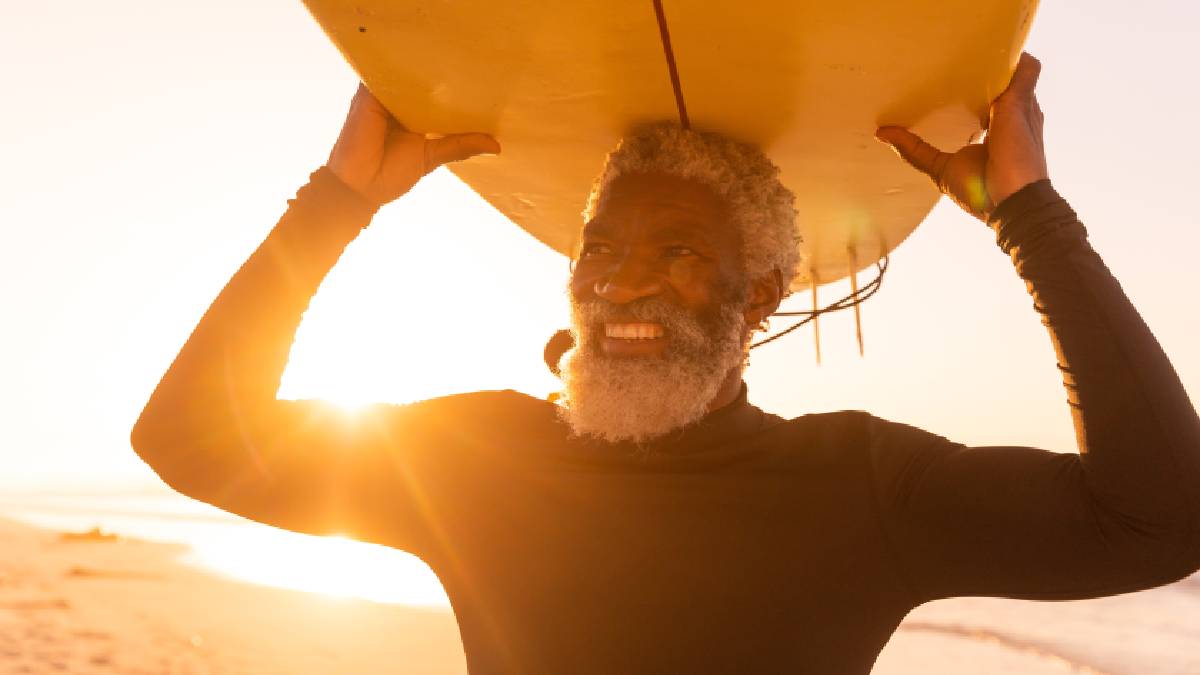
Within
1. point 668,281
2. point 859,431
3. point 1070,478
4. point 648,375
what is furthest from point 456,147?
point 1070,478

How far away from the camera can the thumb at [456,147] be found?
102 inches

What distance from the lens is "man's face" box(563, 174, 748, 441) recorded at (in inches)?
90.0

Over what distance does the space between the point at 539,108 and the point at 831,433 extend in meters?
1.17

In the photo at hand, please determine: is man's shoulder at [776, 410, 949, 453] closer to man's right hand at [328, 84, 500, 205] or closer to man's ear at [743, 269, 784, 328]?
man's ear at [743, 269, 784, 328]

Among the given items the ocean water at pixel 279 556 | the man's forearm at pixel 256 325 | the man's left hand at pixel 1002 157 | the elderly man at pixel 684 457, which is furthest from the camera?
the ocean water at pixel 279 556

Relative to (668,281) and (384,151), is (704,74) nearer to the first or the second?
(668,281)

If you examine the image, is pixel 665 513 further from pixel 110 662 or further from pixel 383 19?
pixel 110 662

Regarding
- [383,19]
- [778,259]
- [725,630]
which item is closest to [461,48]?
[383,19]

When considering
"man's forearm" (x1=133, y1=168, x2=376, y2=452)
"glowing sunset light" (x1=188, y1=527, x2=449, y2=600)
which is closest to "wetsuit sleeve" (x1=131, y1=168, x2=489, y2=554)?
"man's forearm" (x1=133, y1=168, x2=376, y2=452)

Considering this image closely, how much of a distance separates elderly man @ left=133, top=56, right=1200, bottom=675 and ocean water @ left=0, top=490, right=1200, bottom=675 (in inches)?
383

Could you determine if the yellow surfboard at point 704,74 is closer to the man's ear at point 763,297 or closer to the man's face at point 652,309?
the man's face at point 652,309

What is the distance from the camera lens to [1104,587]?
1798mm

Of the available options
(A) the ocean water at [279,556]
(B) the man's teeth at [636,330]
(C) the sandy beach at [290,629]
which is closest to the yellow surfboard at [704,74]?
(B) the man's teeth at [636,330]

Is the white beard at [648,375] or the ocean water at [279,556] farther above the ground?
the white beard at [648,375]
